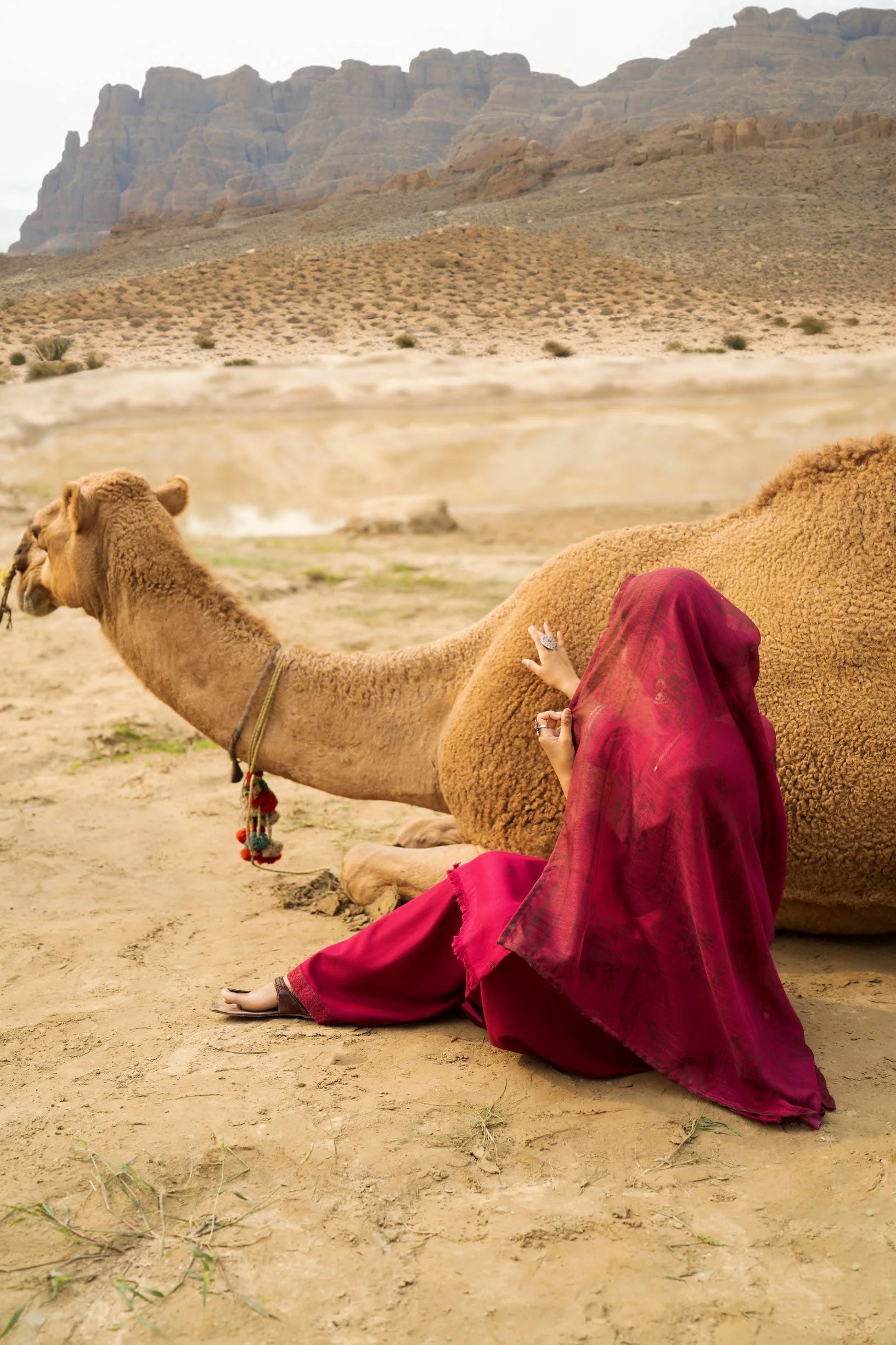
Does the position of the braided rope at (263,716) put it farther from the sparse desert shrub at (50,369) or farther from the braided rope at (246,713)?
the sparse desert shrub at (50,369)

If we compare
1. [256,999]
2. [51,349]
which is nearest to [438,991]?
[256,999]

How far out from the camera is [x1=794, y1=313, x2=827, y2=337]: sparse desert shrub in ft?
92.6

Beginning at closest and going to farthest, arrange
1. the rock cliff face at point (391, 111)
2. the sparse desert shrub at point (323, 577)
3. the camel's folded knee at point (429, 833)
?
the camel's folded knee at point (429, 833)
the sparse desert shrub at point (323, 577)
the rock cliff face at point (391, 111)

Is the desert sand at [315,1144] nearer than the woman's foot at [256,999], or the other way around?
the desert sand at [315,1144]

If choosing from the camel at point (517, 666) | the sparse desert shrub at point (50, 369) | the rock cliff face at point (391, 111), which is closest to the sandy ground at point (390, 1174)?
the camel at point (517, 666)

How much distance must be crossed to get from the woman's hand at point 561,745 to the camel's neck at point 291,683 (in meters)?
1.29

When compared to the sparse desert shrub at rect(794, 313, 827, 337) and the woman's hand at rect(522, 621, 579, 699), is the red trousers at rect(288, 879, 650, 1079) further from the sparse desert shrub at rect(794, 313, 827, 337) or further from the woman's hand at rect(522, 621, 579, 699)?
the sparse desert shrub at rect(794, 313, 827, 337)

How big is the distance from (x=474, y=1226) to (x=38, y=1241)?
0.89m

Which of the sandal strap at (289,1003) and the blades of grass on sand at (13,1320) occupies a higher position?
the blades of grass on sand at (13,1320)

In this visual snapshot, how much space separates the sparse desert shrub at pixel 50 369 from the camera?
22.5m

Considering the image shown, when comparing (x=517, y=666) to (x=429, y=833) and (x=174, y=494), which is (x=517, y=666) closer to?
(x=429, y=833)

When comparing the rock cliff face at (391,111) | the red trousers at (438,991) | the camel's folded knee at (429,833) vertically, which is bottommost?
the camel's folded knee at (429,833)

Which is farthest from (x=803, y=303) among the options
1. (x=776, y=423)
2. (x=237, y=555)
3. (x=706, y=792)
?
(x=706, y=792)

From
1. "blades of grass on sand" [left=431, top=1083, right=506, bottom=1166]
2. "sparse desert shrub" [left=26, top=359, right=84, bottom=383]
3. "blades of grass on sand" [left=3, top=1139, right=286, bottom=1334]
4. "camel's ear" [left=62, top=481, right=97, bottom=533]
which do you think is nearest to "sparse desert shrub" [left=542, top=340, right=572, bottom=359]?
"sparse desert shrub" [left=26, top=359, right=84, bottom=383]
